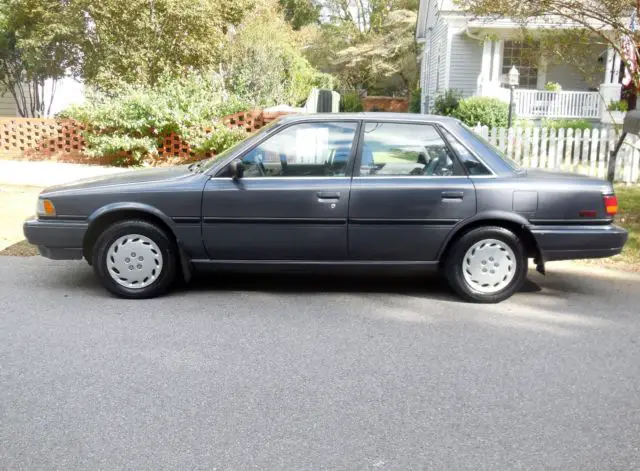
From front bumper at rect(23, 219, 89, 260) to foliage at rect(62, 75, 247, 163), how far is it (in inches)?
366

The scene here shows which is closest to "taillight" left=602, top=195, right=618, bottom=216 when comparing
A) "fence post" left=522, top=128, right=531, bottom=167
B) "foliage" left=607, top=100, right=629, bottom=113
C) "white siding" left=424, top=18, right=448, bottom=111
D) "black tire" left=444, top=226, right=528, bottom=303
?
"black tire" left=444, top=226, right=528, bottom=303

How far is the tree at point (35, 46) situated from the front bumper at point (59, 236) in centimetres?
1717

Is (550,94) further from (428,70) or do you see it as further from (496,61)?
(428,70)

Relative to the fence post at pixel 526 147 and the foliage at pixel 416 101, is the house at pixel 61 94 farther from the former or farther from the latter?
the fence post at pixel 526 147

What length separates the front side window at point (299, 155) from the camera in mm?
6094

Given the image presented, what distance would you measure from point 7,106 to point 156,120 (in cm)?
1518

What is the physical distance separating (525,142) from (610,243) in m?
8.61

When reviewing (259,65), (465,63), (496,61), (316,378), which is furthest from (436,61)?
(316,378)

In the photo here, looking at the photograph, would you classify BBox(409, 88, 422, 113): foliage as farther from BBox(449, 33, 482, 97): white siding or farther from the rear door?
the rear door

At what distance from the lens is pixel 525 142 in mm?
14266

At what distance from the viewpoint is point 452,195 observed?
5.97 m

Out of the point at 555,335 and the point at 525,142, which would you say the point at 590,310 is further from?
the point at 525,142

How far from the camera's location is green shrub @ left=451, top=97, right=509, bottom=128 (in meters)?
20.4

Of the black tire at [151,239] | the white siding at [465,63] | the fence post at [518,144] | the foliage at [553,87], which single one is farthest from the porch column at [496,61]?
the black tire at [151,239]
